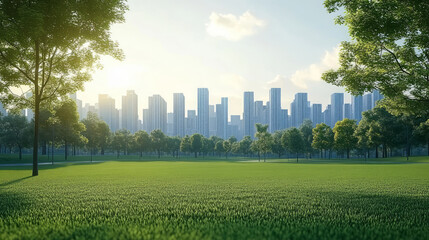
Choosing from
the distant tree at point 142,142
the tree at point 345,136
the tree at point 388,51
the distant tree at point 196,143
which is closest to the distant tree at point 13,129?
the distant tree at point 142,142

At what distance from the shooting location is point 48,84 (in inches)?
818

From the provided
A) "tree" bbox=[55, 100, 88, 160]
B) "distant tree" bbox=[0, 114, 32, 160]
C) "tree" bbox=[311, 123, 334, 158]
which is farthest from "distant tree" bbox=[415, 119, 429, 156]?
"distant tree" bbox=[0, 114, 32, 160]

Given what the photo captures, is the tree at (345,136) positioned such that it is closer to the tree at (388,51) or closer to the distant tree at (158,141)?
the tree at (388,51)

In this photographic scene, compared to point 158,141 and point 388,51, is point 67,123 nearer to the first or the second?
point 158,141

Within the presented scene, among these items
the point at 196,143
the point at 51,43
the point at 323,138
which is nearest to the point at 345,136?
the point at 323,138

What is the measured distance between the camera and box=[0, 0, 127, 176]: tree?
15.4 meters

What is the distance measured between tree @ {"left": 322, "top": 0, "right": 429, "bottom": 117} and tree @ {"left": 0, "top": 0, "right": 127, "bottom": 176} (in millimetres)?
14140

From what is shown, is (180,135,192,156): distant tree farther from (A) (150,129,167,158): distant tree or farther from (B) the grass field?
(B) the grass field

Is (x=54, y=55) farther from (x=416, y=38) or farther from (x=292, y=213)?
(x=416, y=38)

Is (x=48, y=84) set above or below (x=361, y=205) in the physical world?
above

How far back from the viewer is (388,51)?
13.7 meters

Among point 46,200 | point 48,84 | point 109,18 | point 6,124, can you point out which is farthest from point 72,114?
point 46,200

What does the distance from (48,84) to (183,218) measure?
64.5 ft

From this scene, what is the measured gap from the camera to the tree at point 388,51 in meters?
11.4
